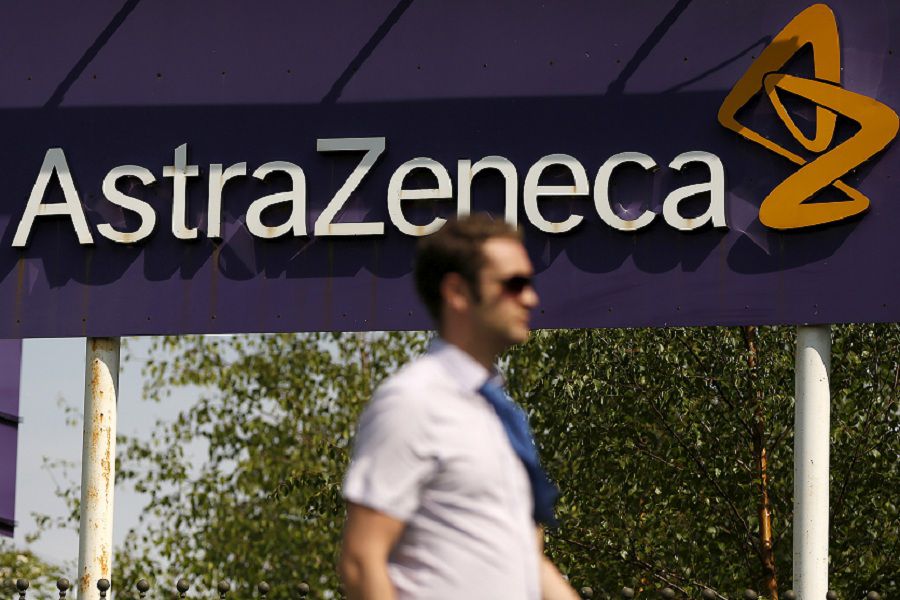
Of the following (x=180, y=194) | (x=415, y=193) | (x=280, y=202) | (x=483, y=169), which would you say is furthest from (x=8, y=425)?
(x=483, y=169)

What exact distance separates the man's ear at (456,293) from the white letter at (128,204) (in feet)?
22.8

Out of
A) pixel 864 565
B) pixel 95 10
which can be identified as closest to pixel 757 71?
pixel 95 10

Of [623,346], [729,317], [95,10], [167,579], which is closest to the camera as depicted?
[729,317]

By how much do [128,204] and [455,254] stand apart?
7052 millimetres

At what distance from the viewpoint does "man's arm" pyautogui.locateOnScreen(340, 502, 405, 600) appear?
3256 mm

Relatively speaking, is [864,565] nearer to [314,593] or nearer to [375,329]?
[375,329]

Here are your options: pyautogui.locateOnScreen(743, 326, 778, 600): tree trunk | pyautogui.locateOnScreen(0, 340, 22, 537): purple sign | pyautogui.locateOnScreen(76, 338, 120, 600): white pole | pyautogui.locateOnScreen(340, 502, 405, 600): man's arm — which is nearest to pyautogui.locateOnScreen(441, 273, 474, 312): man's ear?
pyautogui.locateOnScreen(340, 502, 405, 600): man's arm

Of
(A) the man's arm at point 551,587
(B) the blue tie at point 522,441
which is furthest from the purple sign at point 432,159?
(B) the blue tie at point 522,441

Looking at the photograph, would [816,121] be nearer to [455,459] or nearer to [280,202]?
[280,202]

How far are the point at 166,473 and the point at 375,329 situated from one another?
61.7 feet

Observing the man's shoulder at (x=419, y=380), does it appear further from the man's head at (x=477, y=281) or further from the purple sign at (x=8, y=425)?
the purple sign at (x=8, y=425)

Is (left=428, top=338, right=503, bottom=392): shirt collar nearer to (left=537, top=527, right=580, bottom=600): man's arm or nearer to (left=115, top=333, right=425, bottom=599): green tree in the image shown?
(left=537, top=527, right=580, bottom=600): man's arm

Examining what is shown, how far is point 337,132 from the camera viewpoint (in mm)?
10180

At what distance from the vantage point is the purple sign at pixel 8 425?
542 inches
